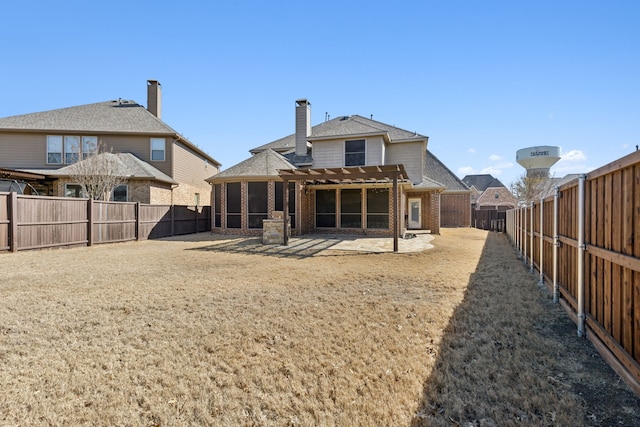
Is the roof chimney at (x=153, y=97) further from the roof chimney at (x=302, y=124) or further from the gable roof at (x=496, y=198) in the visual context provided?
the gable roof at (x=496, y=198)

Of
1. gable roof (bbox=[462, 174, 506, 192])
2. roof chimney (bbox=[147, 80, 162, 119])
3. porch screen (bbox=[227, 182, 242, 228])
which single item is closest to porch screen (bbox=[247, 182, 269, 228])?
porch screen (bbox=[227, 182, 242, 228])

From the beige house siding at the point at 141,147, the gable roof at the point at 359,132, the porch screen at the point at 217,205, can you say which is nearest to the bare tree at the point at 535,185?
the gable roof at the point at 359,132

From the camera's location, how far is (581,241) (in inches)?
143

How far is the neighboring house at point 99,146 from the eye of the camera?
17.2 metres

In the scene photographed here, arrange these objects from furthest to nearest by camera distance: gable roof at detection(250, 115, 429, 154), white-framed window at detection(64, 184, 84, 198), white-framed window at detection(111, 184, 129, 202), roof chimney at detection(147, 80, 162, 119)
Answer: roof chimney at detection(147, 80, 162, 119) < white-framed window at detection(111, 184, 129, 202) < white-framed window at detection(64, 184, 84, 198) < gable roof at detection(250, 115, 429, 154)

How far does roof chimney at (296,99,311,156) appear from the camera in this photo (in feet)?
59.5

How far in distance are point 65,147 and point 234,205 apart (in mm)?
12054

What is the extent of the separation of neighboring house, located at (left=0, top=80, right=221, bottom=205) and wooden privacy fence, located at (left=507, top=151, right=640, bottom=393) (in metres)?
18.2

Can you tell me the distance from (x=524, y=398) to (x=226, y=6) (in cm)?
1126

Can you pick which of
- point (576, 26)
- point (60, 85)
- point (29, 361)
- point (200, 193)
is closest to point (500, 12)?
point (576, 26)

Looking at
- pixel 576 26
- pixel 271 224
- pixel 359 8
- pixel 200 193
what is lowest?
pixel 271 224

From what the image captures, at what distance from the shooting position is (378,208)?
15578 millimetres

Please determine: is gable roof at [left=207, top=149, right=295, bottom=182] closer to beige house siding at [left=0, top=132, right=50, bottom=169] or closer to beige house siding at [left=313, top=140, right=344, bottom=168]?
beige house siding at [left=313, top=140, right=344, bottom=168]

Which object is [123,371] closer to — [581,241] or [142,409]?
[142,409]
